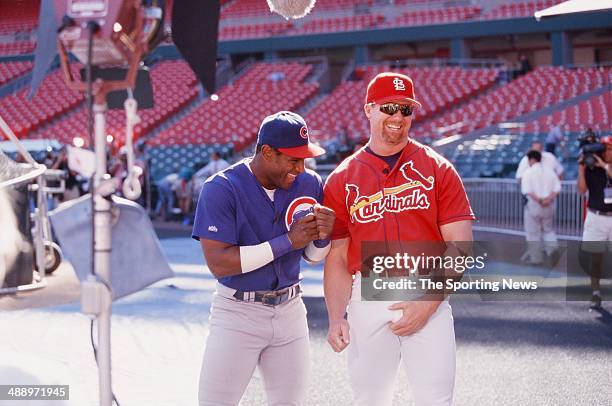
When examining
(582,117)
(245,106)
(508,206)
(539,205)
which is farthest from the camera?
(245,106)

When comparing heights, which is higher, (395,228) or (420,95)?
(420,95)

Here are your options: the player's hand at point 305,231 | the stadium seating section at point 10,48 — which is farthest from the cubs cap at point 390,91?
the stadium seating section at point 10,48

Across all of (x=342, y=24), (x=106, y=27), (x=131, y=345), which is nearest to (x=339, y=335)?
(x=106, y=27)

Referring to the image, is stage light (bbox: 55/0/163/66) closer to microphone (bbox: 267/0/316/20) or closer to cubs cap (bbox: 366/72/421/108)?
microphone (bbox: 267/0/316/20)

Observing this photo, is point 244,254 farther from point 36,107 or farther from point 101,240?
point 36,107

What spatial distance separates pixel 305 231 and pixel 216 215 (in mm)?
372

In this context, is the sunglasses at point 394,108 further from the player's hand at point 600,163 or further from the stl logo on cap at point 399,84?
the player's hand at point 600,163

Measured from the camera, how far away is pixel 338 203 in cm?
393

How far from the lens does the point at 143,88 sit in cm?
319

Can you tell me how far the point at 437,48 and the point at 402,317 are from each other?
3584cm

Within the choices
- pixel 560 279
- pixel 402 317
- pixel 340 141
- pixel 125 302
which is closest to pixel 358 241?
pixel 402 317

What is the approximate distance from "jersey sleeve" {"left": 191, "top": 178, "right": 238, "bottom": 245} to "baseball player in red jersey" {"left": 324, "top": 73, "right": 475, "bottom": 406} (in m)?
0.48

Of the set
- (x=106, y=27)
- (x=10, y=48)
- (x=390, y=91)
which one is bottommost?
(x=390, y=91)

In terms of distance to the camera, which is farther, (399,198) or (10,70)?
(10,70)
